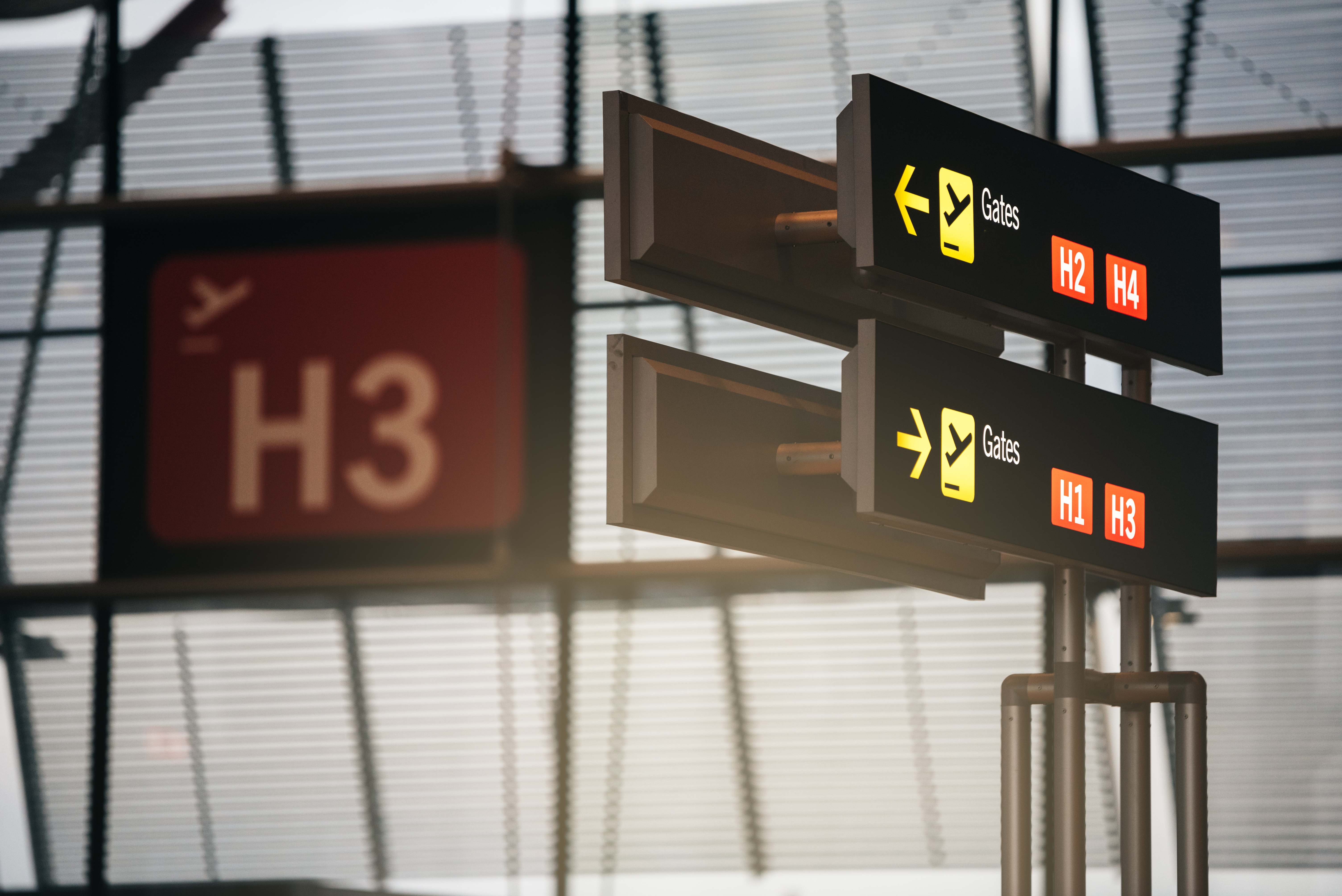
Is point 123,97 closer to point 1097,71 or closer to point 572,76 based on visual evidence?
point 572,76

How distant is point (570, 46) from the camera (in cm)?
607

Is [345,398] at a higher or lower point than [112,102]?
lower

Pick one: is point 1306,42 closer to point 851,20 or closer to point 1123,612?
point 851,20

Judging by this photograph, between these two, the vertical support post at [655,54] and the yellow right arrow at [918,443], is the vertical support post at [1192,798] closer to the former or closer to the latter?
the yellow right arrow at [918,443]

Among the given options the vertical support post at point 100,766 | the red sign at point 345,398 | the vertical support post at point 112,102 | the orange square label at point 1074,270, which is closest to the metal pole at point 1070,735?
the orange square label at point 1074,270

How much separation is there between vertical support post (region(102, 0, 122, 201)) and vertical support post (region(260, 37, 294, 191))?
1.91 ft

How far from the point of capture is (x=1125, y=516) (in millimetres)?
2352

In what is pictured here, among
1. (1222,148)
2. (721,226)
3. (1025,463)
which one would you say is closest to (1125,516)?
(1025,463)

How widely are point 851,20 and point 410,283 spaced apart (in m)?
1.85

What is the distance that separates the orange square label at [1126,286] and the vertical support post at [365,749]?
3.94 meters

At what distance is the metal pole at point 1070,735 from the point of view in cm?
226

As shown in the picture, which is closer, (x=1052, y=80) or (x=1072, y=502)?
(x=1072, y=502)

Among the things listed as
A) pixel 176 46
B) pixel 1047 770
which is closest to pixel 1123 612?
pixel 1047 770

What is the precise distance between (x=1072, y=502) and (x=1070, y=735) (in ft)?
1.07
